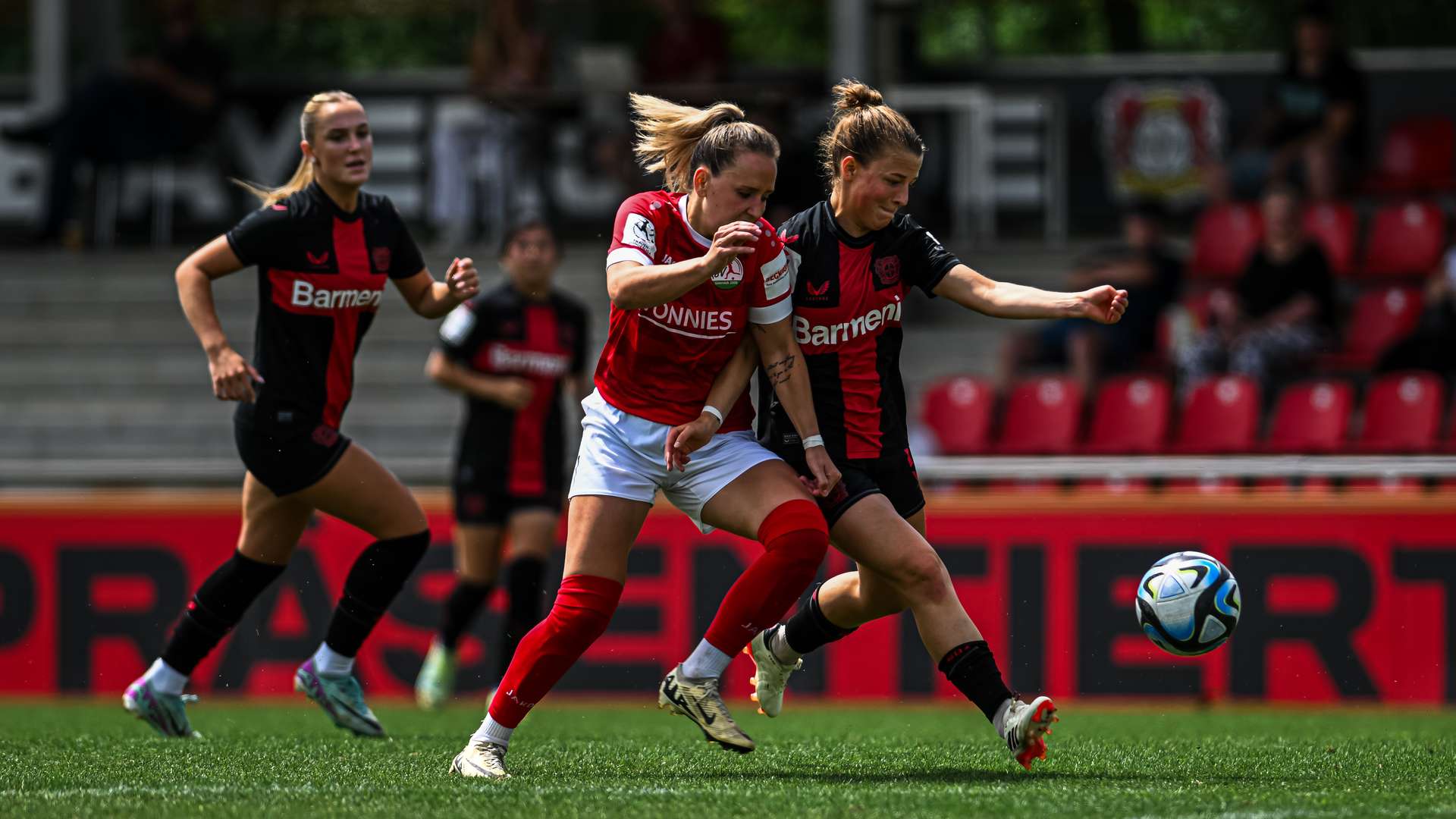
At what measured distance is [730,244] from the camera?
196 inches

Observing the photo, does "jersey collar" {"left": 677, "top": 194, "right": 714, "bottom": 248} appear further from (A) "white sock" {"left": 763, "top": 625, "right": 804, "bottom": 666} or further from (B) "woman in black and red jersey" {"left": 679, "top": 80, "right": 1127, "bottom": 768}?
(A) "white sock" {"left": 763, "top": 625, "right": 804, "bottom": 666}

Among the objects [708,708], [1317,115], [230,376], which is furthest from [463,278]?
[1317,115]

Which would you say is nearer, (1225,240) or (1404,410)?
(1404,410)

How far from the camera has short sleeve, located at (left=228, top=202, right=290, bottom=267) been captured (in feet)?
21.2

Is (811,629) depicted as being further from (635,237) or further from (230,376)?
(230,376)

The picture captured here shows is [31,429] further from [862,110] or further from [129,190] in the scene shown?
[862,110]

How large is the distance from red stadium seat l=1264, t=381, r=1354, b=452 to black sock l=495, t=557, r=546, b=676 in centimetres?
460

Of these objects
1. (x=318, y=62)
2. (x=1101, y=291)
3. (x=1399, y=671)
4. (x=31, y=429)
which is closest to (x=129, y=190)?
(x=318, y=62)

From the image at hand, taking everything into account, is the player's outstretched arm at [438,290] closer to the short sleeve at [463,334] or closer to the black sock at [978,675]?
the black sock at [978,675]

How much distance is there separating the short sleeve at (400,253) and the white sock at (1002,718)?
272 cm

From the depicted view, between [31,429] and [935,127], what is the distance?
711cm

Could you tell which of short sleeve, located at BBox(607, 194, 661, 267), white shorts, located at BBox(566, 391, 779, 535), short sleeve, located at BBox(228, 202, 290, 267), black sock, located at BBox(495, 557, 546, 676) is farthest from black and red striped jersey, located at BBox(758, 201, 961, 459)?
black sock, located at BBox(495, 557, 546, 676)

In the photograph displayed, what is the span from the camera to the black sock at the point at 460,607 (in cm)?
906

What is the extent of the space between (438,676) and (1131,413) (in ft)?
15.6
